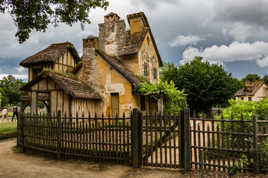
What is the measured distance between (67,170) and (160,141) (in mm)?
3250

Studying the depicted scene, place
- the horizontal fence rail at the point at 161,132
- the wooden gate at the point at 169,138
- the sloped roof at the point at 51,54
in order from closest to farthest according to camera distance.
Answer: the wooden gate at the point at 169,138
the horizontal fence rail at the point at 161,132
the sloped roof at the point at 51,54

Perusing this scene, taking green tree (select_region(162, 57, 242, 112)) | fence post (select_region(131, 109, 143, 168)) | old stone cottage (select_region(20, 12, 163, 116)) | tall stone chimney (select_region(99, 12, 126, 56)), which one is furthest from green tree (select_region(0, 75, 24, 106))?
fence post (select_region(131, 109, 143, 168))

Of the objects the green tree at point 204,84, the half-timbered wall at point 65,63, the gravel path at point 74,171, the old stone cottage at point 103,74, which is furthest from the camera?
the green tree at point 204,84

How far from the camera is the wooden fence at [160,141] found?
564cm

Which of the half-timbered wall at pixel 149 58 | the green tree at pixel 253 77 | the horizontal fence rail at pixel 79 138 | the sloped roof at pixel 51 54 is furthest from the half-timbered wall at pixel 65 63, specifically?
the green tree at pixel 253 77

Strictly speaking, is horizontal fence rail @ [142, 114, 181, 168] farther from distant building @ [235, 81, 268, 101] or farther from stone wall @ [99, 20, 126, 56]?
distant building @ [235, 81, 268, 101]

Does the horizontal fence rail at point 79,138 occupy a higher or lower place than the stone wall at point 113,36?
lower

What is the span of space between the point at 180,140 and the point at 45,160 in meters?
5.39

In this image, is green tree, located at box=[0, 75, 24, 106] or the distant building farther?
green tree, located at box=[0, 75, 24, 106]

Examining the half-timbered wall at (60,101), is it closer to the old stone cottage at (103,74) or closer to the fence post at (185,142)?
the old stone cottage at (103,74)

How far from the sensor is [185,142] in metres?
5.95

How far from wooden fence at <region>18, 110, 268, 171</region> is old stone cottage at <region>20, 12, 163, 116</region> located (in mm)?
3984

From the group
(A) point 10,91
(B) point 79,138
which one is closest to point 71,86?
(B) point 79,138

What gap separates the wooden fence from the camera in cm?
564
